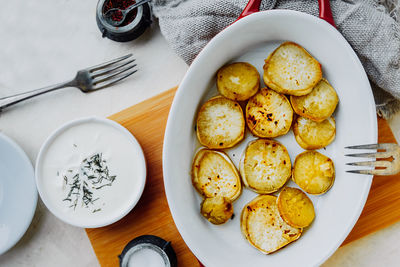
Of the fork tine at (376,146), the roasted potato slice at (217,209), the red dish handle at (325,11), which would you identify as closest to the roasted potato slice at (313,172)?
the fork tine at (376,146)

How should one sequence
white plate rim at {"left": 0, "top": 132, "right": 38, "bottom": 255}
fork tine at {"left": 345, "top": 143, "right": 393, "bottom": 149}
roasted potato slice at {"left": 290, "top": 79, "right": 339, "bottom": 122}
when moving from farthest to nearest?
white plate rim at {"left": 0, "top": 132, "right": 38, "bottom": 255}
roasted potato slice at {"left": 290, "top": 79, "right": 339, "bottom": 122}
fork tine at {"left": 345, "top": 143, "right": 393, "bottom": 149}

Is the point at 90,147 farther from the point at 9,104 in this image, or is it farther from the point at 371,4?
the point at 371,4

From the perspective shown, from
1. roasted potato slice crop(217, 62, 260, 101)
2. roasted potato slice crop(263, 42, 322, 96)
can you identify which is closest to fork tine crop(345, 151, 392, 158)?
roasted potato slice crop(263, 42, 322, 96)

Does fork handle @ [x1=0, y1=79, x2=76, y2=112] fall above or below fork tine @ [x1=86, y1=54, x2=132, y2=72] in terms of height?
below

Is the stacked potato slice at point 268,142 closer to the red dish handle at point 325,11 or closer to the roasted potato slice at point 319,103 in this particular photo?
the roasted potato slice at point 319,103

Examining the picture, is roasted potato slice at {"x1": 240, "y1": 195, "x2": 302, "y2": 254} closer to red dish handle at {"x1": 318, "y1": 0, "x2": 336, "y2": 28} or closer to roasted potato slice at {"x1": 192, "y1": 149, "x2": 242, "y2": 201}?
roasted potato slice at {"x1": 192, "y1": 149, "x2": 242, "y2": 201}

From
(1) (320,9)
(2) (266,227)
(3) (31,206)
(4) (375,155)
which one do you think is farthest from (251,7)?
(3) (31,206)

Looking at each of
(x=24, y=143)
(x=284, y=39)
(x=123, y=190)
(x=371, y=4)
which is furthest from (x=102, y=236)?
(x=371, y=4)
